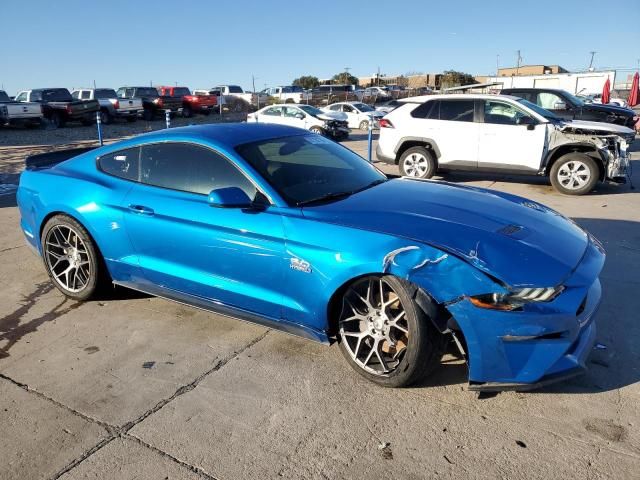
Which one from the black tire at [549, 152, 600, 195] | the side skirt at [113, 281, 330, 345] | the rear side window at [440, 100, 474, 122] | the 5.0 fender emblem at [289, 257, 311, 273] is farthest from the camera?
the rear side window at [440, 100, 474, 122]

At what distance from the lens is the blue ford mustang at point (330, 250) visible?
2.67 metres

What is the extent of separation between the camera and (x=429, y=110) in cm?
969

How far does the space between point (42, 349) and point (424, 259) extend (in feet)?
9.15

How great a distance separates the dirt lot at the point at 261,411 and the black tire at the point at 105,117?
23706 mm

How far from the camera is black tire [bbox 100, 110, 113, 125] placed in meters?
25.2

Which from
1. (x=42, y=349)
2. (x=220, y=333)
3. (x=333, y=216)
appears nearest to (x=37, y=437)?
(x=42, y=349)

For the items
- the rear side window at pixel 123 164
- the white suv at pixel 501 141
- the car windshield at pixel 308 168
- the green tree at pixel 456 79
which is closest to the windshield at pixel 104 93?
the white suv at pixel 501 141

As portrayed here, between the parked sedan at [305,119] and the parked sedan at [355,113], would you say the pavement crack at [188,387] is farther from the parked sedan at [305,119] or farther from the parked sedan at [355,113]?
the parked sedan at [355,113]

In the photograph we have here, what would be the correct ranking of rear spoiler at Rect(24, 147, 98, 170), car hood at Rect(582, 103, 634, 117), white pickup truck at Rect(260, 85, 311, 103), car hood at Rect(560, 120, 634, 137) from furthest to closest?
1. white pickup truck at Rect(260, 85, 311, 103)
2. car hood at Rect(582, 103, 634, 117)
3. car hood at Rect(560, 120, 634, 137)
4. rear spoiler at Rect(24, 147, 98, 170)

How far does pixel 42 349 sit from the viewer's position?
3.64 meters

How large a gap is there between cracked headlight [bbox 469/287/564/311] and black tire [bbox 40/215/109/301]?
3.03m

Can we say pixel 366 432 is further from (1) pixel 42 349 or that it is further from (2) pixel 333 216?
(1) pixel 42 349

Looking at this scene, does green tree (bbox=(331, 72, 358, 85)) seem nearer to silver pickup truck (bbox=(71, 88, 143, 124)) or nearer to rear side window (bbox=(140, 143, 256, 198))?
silver pickup truck (bbox=(71, 88, 143, 124))

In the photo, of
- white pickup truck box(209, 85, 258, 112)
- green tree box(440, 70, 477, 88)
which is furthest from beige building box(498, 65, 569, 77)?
white pickup truck box(209, 85, 258, 112)
